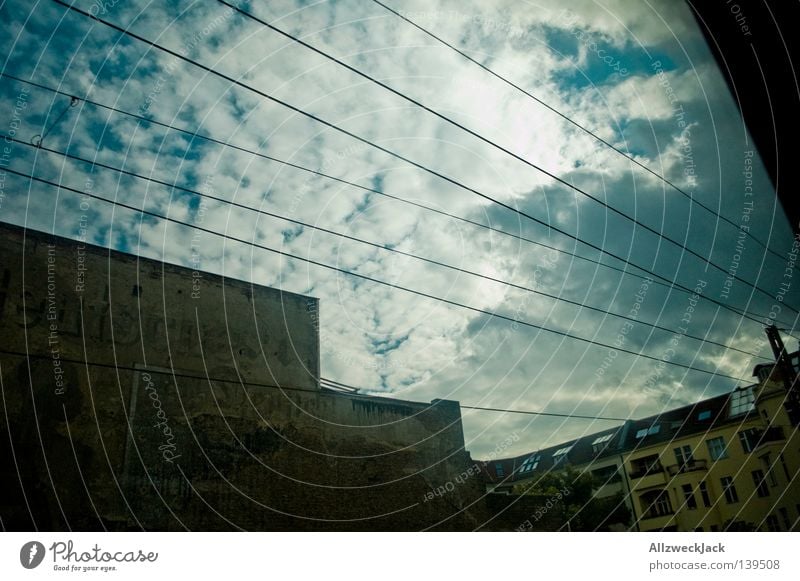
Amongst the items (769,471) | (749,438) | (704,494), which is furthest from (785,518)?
(704,494)

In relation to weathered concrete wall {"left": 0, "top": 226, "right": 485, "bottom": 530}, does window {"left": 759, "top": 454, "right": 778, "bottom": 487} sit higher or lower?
lower

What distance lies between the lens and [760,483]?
16.1 metres

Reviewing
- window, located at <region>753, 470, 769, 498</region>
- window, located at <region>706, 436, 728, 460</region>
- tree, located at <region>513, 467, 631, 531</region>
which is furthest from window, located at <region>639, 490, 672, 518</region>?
window, located at <region>753, 470, 769, 498</region>

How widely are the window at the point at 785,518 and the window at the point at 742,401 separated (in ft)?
9.52

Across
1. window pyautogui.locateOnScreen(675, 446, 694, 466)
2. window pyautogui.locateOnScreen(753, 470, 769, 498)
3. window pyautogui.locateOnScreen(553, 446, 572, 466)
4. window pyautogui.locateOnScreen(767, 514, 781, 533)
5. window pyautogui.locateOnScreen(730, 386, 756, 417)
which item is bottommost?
window pyautogui.locateOnScreen(767, 514, 781, 533)

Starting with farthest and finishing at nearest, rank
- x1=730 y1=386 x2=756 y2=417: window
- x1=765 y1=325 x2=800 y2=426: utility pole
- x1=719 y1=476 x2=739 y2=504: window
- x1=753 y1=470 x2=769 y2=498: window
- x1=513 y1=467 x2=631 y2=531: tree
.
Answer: x1=513 y1=467 x2=631 y2=531: tree → x1=719 y1=476 x2=739 y2=504: window → x1=753 y1=470 x2=769 y2=498: window → x1=730 y1=386 x2=756 y2=417: window → x1=765 y1=325 x2=800 y2=426: utility pole

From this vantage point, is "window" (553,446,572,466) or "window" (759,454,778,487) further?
"window" (553,446,572,466)

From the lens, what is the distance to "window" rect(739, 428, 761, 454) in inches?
611

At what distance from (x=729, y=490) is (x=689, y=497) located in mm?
2390

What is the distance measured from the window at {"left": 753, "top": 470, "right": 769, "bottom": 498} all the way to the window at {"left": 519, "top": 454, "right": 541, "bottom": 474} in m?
17.0

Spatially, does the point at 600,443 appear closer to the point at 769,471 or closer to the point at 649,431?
the point at 649,431

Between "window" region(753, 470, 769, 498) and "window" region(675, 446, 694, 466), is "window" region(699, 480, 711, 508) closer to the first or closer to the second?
"window" region(675, 446, 694, 466)
